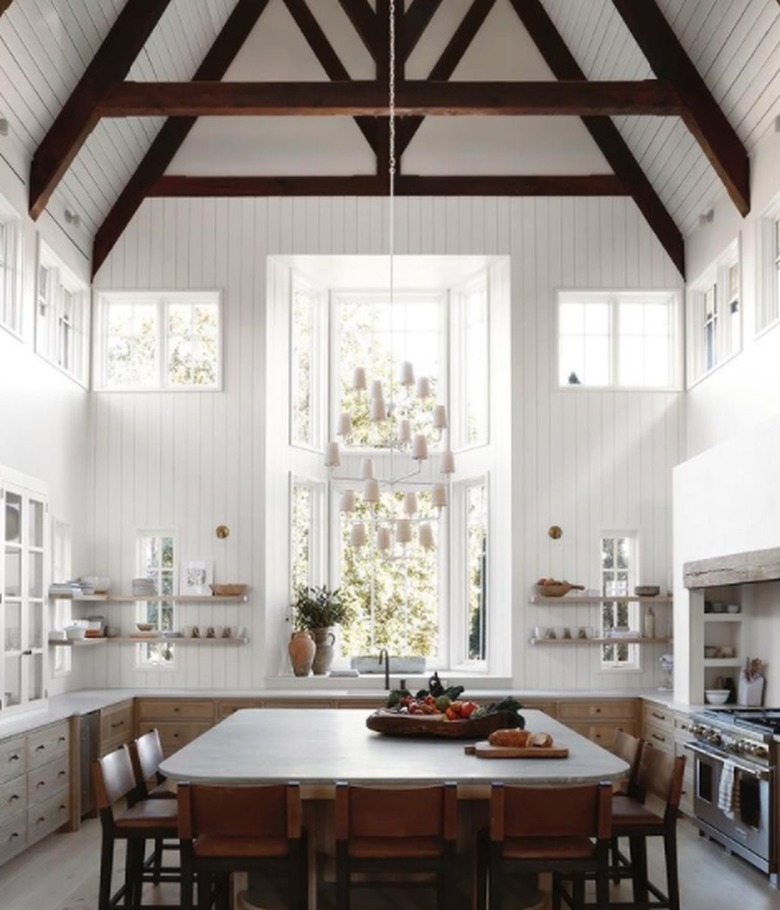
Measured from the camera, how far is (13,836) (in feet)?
26.7

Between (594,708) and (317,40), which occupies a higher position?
(317,40)

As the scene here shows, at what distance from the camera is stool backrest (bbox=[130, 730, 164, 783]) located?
21.8 feet

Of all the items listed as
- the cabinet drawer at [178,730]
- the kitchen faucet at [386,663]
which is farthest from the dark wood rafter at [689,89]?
the cabinet drawer at [178,730]

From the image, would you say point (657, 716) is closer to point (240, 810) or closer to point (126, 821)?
point (126, 821)

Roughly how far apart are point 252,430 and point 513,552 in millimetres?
2540

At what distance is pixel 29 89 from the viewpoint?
941 centimetres

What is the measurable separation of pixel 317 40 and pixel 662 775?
25.6 feet

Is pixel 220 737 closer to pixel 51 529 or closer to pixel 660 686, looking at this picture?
pixel 51 529

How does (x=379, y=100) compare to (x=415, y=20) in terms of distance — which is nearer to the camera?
(x=379, y=100)

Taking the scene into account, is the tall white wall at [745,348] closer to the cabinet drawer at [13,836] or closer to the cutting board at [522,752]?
the cutting board at [522,752]

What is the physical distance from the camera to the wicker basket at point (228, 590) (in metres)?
11.8

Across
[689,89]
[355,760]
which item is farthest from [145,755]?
[689,89]

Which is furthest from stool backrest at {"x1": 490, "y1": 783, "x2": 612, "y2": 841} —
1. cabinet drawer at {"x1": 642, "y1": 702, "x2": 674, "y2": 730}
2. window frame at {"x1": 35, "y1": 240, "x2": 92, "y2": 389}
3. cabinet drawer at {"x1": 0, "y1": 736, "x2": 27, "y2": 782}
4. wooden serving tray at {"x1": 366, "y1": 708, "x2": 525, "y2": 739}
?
window frame at {"x1": 35, "y1": 240, "x2": 92, "y2": 389}

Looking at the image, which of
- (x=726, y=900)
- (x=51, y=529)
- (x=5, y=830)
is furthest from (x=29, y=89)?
(x=726, y=900)
